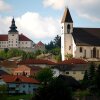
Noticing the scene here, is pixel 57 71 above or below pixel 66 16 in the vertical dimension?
below

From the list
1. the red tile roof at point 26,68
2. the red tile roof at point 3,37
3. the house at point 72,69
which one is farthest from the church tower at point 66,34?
the red tile roof at point 3,37

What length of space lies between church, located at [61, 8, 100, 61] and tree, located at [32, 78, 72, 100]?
67.7 meters

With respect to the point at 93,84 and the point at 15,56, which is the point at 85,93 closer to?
the point at 93,84

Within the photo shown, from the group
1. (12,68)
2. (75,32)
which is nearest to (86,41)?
(75,32)

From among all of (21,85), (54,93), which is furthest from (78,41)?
(54,93)

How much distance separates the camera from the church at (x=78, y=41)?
128625 millimetres

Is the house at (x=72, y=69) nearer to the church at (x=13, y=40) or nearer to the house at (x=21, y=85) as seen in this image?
the house at (x=21, y=85)

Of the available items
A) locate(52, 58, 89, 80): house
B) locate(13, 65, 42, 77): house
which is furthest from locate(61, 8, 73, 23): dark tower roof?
locate(52, 58, 89, 80): house

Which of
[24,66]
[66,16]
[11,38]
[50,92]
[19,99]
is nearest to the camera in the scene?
[50,92]

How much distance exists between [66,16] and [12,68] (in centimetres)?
1651

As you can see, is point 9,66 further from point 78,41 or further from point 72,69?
point 72,69

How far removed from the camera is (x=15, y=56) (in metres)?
162

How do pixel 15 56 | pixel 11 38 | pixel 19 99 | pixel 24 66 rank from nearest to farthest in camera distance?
pixel 19 99
pixel 24 66
pixel 15 56
pixel 11 38

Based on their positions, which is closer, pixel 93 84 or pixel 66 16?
pixel 93 84
